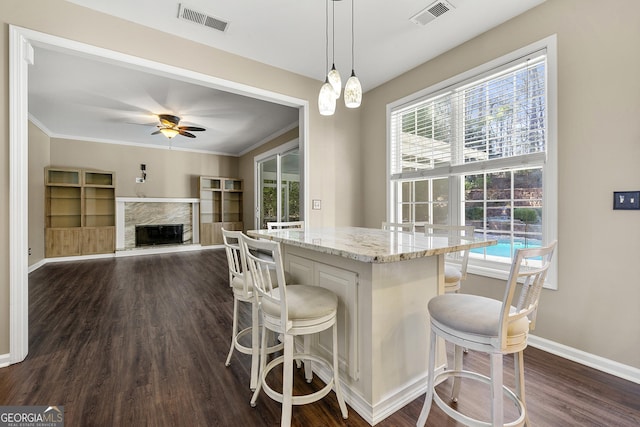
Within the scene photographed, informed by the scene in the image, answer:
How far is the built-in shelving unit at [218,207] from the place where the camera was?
7.86 m

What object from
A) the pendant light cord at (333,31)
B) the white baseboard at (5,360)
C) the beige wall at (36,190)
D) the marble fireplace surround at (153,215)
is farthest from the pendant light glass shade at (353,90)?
the marble fireplace surround at (153,215)

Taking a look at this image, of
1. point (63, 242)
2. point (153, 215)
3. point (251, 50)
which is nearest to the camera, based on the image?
point (251, 50)

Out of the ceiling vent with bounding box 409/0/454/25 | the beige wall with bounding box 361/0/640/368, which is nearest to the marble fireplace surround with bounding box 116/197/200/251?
the ceiling vent with bounding box 409/0/454/25

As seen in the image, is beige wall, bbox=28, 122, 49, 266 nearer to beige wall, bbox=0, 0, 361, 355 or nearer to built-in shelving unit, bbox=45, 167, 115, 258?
built-in shelving unit, bbox=45, 167, 115, 258

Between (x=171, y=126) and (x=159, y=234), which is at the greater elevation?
(x=171, y=126)

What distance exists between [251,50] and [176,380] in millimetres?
3084

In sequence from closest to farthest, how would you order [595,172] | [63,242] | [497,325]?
1. [497,325]
2. [595,172]
3. [63,242]

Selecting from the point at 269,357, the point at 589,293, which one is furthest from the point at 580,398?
the point at 269,357

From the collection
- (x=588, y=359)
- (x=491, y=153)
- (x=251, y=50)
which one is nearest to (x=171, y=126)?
(x=251, y=50)

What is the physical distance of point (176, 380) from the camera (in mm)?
1846

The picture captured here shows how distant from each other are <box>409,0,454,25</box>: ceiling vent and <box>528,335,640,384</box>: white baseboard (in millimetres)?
2838

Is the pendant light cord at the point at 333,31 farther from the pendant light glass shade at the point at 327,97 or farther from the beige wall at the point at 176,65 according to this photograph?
the pendant light glass shade at the point at 327,97

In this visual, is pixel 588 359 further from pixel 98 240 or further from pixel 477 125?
pixel 98 240

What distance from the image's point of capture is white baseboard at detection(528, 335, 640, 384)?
73.2 inches
